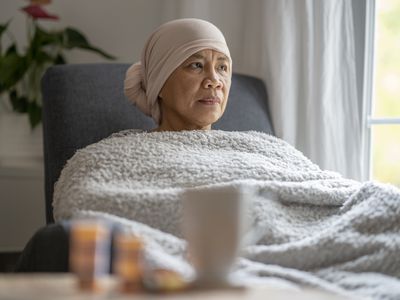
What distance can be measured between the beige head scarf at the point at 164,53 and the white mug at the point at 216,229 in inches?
46.1

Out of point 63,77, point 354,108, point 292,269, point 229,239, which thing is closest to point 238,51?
point 354,108

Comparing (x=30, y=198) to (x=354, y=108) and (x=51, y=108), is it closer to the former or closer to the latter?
(x=51, y=108)

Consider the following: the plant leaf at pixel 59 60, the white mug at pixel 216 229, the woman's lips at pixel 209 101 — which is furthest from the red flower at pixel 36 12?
the white mug at pixel 216 229

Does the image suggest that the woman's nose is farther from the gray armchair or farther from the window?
the window

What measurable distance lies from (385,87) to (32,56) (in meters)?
1.27

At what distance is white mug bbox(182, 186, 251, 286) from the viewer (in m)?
0.92

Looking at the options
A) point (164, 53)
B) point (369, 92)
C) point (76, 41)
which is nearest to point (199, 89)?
point (164, 53)

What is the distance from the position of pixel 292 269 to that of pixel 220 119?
933mm

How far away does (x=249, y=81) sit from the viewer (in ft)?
8.23

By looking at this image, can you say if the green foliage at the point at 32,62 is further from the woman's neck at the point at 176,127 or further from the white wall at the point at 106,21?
the woman's neck at the point at 176,127

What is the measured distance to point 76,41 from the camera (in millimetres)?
2865

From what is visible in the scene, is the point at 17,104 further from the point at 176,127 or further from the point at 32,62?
the point at 176,127

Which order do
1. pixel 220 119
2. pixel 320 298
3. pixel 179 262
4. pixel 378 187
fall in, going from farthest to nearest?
pixel 220 119 → pixel 378 187 → pixel 179 262 → pixel 320 298

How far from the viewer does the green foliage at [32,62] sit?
280 centimetres
